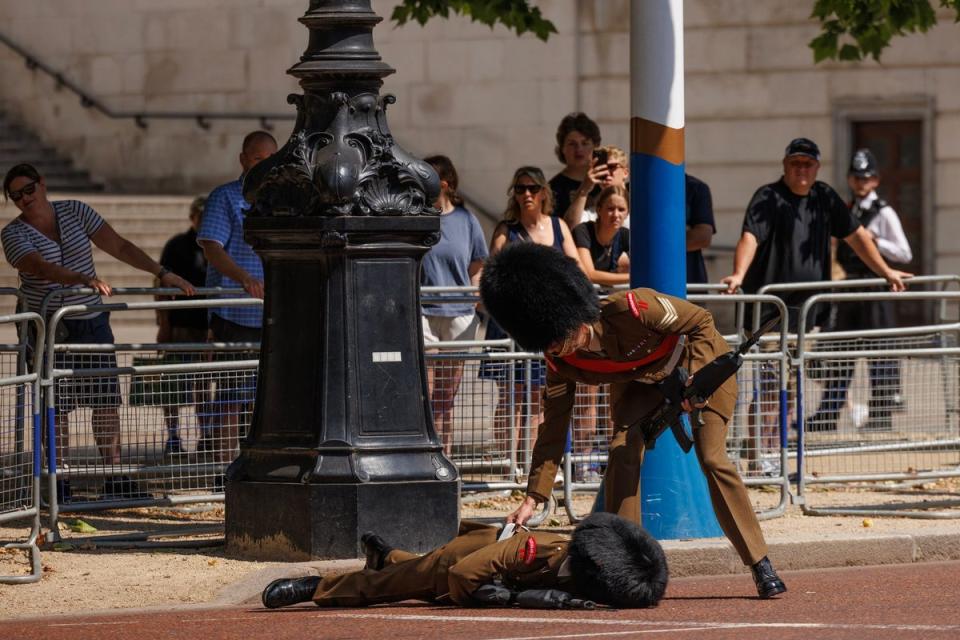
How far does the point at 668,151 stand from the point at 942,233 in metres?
12.1

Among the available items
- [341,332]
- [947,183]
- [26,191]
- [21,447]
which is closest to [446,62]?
[947,183]

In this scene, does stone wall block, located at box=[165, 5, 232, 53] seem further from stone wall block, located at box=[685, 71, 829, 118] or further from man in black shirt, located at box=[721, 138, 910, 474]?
man in black shirt, located at box=[721, 138, 910, 474]

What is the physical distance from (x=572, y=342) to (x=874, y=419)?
14.0 feet

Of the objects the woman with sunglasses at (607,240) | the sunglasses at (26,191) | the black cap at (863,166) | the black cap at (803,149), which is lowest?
the woman with sunglasses at (607,240)

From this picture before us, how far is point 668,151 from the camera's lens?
9.20 m

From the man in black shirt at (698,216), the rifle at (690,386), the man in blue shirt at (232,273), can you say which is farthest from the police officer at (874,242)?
the rifle at (690,386)

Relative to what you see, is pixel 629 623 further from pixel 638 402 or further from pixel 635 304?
pixel 635 304

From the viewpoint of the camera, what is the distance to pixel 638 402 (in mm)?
7879

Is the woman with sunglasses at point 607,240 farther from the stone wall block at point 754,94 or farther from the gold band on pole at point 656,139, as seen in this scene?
the stone wall block at point 754,94

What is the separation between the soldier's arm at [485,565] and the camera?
7449mm

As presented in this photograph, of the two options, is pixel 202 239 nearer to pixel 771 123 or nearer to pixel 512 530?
pixel 512 530

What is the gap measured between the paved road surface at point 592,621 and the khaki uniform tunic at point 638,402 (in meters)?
0.40

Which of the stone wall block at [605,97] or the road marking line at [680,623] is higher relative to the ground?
the stone wall block at [605,97]

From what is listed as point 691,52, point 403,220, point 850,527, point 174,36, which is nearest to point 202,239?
point 403,220
